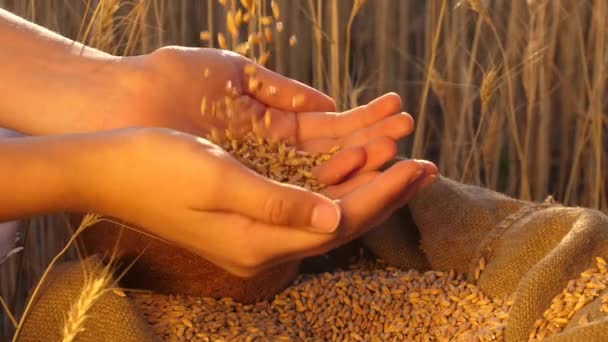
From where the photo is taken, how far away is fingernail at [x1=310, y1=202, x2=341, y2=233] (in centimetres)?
118

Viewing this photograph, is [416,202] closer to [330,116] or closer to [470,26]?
[330,116]

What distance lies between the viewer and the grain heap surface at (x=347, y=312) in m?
1.40

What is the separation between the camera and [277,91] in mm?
1593

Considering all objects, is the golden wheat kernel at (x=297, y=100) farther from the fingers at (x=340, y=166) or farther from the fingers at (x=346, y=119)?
the fingers at (x=340, y=166)

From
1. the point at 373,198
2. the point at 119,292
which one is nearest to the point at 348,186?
the point at 373,198

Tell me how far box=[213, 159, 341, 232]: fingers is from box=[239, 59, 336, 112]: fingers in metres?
0.43

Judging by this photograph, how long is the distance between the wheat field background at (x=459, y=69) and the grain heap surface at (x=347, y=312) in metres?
0.42

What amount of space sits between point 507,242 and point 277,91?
0.45m

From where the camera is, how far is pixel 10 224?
5.11 feet

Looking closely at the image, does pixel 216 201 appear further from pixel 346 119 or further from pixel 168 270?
pixel 346 119

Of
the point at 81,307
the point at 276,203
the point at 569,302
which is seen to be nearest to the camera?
the point at 81,307

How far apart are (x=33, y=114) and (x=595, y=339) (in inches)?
35.4

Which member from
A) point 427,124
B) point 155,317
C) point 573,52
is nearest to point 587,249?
point 155,317

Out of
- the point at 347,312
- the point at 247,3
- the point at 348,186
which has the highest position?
the point at 247,3
